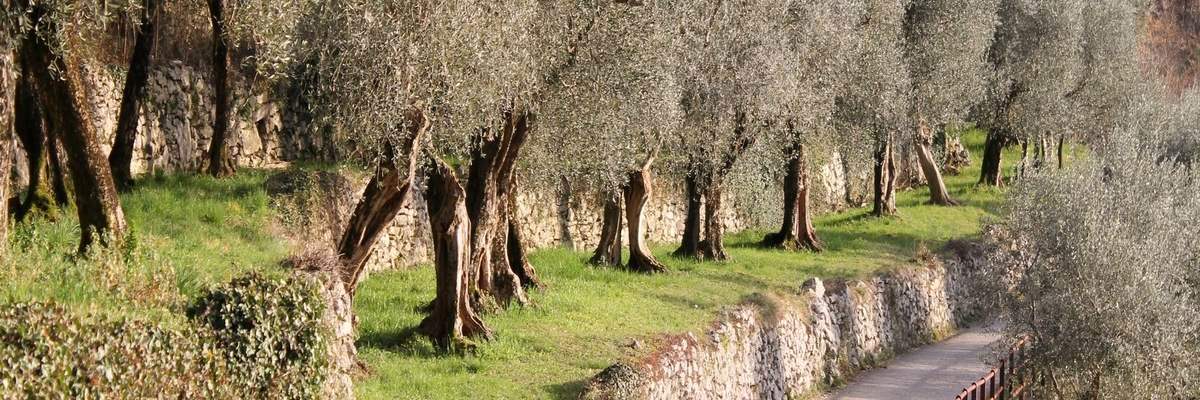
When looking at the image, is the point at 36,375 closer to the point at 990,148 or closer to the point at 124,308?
the point at 124,308

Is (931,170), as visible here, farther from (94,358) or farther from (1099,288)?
(94,358)

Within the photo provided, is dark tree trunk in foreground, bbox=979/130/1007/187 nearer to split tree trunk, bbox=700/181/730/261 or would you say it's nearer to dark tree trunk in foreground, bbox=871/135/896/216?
dark tree trunk in foreground, bbox=871/135/896/216

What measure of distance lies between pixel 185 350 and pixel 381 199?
16.6ft

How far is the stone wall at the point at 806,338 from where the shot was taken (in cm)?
2052

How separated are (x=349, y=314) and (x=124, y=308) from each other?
13.7 ft

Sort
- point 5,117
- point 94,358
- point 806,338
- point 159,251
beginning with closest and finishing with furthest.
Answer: point 94,358 → point 5,117 → point 159,251 → point 806,338

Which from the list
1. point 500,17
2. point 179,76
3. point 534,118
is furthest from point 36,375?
point 179,76

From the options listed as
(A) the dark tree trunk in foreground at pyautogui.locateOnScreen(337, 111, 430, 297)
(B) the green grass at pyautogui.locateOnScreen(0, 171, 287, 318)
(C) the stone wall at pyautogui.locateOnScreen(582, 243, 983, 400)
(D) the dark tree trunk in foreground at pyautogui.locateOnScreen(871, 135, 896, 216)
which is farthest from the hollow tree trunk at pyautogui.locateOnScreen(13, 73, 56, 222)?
(D) the dark tree trunk in foreground at pyautogui.locateOnScreen(871, 135, 896, 216)

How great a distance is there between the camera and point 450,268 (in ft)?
62.6

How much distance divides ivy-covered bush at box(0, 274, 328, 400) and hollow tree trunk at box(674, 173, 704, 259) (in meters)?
17.1

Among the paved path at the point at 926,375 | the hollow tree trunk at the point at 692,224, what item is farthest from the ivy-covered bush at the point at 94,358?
the hollow tree trunk at the point at 692,224

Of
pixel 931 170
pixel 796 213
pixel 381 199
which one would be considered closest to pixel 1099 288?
pixel 796 213

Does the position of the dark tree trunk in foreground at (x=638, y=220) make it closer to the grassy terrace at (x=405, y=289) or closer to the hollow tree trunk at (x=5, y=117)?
the grassy terrace at (x=405, y=289)

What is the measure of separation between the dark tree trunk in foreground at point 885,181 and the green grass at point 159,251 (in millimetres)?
21923
